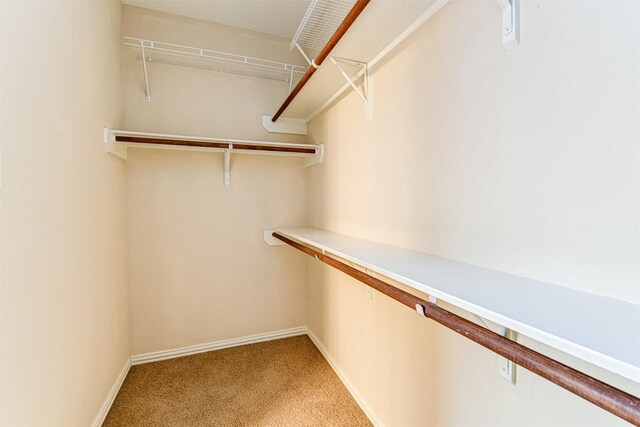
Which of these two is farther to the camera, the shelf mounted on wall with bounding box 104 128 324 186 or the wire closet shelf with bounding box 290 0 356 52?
the shelf mounted on wall with bounding box 104 128 324 186

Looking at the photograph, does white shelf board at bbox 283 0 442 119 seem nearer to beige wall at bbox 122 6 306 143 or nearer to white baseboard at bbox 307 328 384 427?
beige wall at bbox 122 6 306 143

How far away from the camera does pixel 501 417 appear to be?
895 millimetres

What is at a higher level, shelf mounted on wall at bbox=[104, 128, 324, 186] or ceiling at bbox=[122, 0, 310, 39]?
ceiling at bbox=[122, 0, 310, 39]

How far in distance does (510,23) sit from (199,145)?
177 cm

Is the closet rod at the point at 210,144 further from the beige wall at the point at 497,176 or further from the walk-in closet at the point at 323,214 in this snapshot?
the beige wall at the point at 497,176

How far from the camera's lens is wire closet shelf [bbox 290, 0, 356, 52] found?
1.45m

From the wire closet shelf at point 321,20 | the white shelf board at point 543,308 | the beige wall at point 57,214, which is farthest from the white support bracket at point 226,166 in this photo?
the white shelf board at point 543,308

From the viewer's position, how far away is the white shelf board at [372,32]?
43.8 inches

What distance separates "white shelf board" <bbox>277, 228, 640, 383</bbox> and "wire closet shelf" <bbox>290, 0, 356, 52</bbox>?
1.27 metres

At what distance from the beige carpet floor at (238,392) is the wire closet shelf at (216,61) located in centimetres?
218

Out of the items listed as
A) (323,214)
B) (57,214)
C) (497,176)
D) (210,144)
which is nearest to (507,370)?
(497,176)

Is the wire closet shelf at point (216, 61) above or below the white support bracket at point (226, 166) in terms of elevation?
above

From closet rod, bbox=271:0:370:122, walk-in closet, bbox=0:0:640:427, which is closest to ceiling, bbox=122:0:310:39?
walk-in closet, bbox=0:0:640:427

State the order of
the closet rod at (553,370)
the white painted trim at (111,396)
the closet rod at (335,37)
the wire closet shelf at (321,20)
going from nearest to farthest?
the closet rod at (553,370), the closet rod at (335,37), the wire closet shelf at (321,20), the white painted trim at (111,396)
